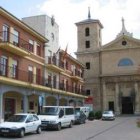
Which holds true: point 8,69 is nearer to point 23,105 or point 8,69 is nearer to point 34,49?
point 23,105

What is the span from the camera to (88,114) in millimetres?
45812

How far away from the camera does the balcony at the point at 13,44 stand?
2773 cm

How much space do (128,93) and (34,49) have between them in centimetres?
3808

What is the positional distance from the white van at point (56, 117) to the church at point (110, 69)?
3998cm

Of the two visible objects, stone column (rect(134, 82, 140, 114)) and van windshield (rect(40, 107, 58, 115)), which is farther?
stone column (rect(134, 82, 140, 114))

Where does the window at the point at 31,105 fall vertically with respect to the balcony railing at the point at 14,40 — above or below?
below

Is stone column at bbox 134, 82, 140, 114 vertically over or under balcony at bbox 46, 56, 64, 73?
under

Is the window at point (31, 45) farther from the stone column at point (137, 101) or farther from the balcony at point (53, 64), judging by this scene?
the stone column at point (137, 101)

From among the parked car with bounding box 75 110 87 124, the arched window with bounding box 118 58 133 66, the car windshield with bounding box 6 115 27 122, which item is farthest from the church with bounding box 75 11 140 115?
the car windshield with bounding box 6 115 27 122

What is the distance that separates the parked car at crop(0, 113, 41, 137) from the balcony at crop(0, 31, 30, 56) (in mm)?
7870

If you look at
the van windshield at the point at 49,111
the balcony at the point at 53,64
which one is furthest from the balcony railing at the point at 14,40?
the van windshield at the point at 49,111

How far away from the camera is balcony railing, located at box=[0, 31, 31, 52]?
2817 cm

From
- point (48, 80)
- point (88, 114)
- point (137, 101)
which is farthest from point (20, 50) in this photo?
point (137, 101)

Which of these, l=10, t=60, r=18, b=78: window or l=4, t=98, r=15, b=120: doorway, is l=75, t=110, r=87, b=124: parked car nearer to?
l=4, t=98, r=15, b=120: doorway
